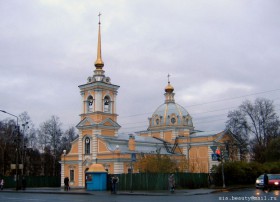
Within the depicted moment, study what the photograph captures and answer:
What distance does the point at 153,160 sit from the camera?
153 feet

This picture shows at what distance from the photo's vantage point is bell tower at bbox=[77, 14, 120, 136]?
59344 mm

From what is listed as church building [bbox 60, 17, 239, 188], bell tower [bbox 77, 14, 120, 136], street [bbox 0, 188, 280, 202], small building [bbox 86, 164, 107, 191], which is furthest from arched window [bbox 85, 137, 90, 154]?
street [bbox 0, 188, 280, 202]

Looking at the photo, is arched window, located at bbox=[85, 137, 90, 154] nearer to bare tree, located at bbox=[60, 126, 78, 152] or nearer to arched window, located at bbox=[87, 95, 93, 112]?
arched window, located at bbox=[87, 95, 93, 112]

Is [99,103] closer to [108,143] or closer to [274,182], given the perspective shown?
[108,143]

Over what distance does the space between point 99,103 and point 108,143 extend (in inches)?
235

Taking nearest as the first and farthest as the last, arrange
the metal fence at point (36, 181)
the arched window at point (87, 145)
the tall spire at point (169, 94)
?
the metal fence at point (36, 181) → the arched window at point (87, 145) → the tall spire at point (169, 94)

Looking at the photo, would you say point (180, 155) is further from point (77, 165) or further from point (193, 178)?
point (193, 178)

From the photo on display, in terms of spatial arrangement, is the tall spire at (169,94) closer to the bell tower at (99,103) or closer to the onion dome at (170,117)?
the onion dome at (170,117)

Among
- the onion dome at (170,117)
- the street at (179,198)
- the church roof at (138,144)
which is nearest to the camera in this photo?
the street at (179,198)

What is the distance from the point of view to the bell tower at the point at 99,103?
59344 mm

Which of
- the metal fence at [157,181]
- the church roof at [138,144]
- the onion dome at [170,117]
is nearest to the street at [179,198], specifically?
the metal fence at [157,181]

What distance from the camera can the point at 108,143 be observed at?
5797 centimetres

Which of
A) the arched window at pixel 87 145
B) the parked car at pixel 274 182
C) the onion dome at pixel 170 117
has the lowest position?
the parked car at pixel 274 182

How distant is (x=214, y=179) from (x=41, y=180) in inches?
1108
